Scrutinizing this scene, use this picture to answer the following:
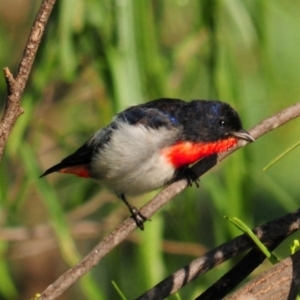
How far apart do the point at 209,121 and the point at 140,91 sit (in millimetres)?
497

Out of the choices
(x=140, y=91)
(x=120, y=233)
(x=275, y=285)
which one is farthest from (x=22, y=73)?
(x=140, y=91)

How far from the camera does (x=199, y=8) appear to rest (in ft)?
10.4

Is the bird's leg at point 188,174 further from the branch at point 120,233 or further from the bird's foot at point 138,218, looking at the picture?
the branch at point 120,233

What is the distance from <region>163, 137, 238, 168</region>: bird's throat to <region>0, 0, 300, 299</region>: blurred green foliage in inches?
4.8

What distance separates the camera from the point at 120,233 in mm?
1968

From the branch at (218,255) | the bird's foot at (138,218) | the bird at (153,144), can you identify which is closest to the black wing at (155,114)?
the bird at (153,144)

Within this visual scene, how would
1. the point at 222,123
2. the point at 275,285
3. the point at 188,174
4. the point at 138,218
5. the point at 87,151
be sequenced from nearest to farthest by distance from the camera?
1. the point at 275,285
2. the point at 138,218
3. the point at 188,174
4. the point at 222,123
5. the point at 87,151

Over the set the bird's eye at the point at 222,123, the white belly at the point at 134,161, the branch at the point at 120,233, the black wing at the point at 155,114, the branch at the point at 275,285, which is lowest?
the branch at the point at 275,285

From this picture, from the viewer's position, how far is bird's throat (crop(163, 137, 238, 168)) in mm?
3273

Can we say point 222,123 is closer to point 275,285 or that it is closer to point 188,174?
point 188,174

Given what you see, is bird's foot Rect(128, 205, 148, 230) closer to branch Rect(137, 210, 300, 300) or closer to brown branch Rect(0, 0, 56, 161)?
branch Rect(137, 210, 300, 300)

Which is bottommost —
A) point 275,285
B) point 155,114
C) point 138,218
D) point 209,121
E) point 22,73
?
point 275,285

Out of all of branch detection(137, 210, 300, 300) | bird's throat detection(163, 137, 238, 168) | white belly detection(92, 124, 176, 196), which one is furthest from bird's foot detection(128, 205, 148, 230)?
branch detection(137, 210, 300, 300)

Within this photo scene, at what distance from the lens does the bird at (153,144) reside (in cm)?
329
